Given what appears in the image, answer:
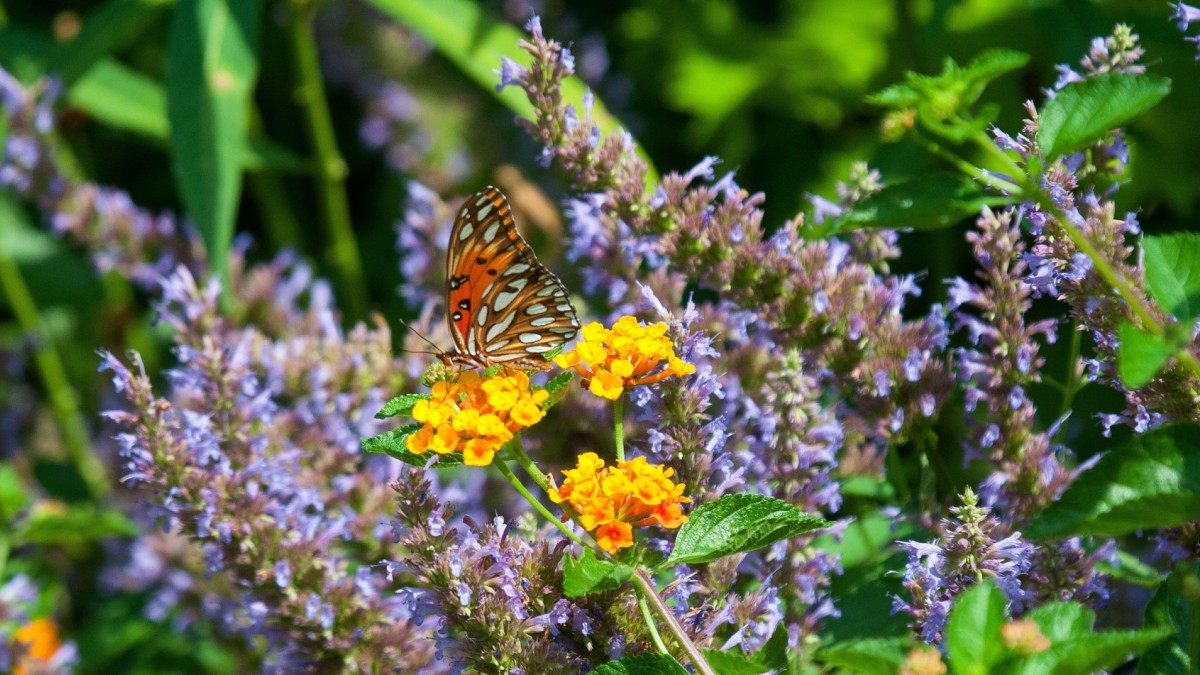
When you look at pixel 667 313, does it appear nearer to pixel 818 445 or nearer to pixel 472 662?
pixel 818 445

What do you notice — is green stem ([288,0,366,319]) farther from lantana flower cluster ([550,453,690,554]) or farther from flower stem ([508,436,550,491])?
lantana flower cluster ([550,453,690,554])

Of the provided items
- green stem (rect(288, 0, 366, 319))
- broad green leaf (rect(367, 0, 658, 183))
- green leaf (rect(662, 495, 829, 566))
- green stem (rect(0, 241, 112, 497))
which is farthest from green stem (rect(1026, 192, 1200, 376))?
green stem (rect(0, 241, 112, 497))

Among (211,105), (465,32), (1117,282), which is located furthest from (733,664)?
(465,32)

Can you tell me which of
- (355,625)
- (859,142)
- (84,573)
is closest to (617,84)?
(859,142)

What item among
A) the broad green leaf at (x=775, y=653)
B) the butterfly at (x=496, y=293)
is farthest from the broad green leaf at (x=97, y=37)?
the broad green leaf at (x=775, y=653)

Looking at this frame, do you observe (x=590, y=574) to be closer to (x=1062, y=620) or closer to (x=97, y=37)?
(x=1062, y=620)

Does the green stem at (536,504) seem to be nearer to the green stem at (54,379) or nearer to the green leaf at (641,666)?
the green leaf at (641,666)

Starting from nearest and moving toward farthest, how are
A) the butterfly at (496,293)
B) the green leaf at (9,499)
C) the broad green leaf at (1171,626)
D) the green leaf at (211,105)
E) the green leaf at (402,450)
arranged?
the broad green leaf at (1171,626) → the green leaf at (402,450) → the butterfly at (496,293) → the green leaf at (211,105) → the green leaf at (9,499)
